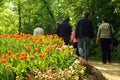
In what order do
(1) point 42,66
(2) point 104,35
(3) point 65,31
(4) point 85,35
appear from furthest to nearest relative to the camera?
(3) point 65,31
(2) point 104,35
(4) point 85,35
(1) point 42,66

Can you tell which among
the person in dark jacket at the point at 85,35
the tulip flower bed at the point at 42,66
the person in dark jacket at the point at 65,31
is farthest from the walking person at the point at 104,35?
the tulip flower bed at the point at 42,66

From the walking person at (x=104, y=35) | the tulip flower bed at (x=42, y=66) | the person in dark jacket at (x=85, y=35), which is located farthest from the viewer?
the walking person at (x=104, y=35)

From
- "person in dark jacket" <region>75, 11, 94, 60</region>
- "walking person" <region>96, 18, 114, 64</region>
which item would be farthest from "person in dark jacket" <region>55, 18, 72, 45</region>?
"person in dark jacket" <region>75, 11, 94, 60</region>

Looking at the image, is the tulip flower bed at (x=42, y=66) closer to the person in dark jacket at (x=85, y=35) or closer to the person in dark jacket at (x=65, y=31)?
A: the person in dark jacket at (x=85, y=35)

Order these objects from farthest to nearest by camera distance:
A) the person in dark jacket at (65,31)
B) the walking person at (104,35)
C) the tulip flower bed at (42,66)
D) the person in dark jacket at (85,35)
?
1. the person in dark jacket at (65,31)
2. the walking person at (104,35)
3. the person in dark jacket at (85,35)
4. the tulip flower bed at (42,66)

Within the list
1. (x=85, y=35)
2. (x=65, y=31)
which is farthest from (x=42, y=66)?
(x=65, y=31)

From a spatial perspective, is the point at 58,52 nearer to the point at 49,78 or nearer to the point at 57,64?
the point at 57,64

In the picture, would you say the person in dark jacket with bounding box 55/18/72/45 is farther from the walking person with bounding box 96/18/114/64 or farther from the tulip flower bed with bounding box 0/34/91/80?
the tulip flower bed with bounding box 0/34/91/80

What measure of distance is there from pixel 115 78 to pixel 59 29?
6.34 metres

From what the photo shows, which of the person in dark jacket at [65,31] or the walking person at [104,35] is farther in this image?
the person in dark jacket at [65,31]

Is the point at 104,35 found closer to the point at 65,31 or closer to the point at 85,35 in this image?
the point at 65,31

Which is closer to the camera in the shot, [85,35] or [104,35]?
[85,35]

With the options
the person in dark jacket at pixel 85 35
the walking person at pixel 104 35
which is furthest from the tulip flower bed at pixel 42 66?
the walking person at pixel 104 35

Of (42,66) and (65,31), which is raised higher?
(65,31)
